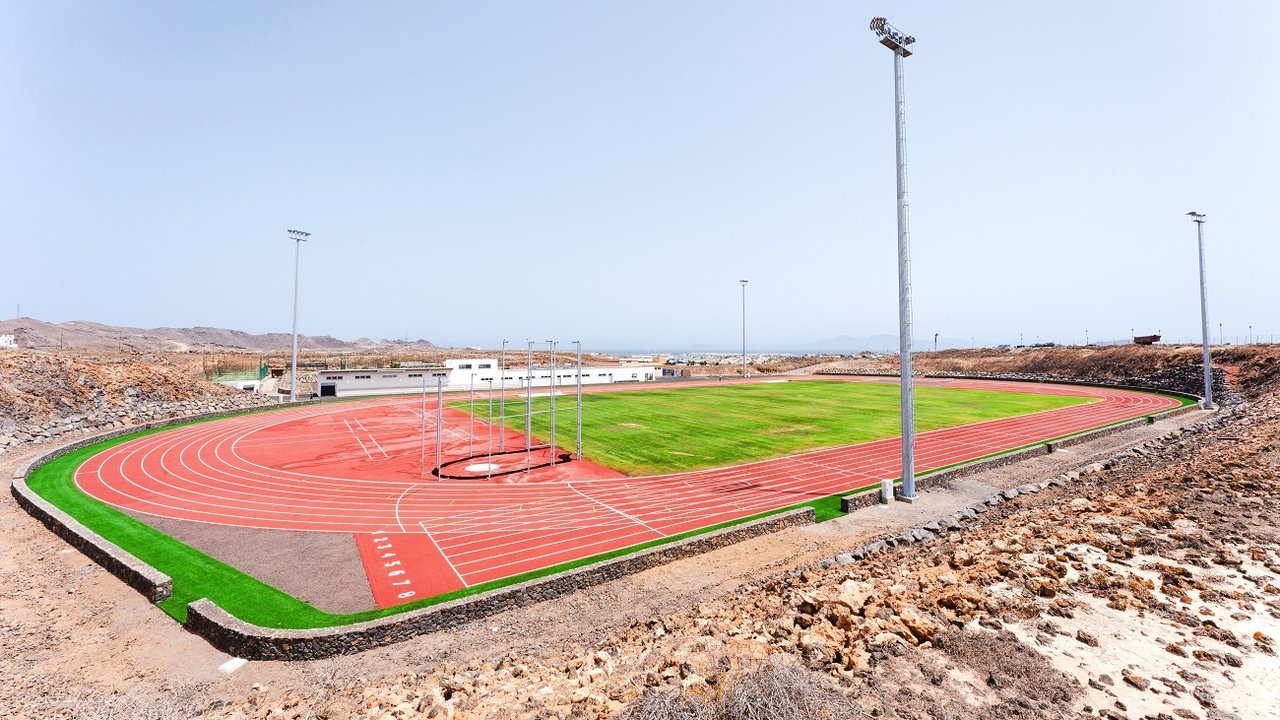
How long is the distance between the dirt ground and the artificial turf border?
33.1 inches

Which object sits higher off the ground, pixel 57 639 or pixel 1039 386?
pixel 1039 386

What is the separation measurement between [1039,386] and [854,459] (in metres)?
44.4

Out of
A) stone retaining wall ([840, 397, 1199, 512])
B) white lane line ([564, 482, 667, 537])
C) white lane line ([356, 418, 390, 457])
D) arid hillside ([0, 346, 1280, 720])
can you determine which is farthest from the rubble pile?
white lane line ([356, 418, 390, 457])

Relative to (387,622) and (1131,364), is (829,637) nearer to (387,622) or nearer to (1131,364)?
→ (387,622)

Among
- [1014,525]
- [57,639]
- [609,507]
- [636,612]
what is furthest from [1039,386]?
[57,639]

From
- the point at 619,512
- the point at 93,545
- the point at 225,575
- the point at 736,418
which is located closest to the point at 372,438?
the point at 93,545

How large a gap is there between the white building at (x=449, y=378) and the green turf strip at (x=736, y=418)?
859 cm

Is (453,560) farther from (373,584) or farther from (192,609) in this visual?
(192,609)

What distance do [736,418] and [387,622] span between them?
27550 millimetres

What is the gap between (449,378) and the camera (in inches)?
2229

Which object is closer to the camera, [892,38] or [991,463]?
[892,38]

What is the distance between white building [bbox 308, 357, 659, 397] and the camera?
4838cm

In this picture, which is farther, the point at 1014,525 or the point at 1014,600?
the point at 1014,525

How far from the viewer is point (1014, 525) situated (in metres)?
12.6
